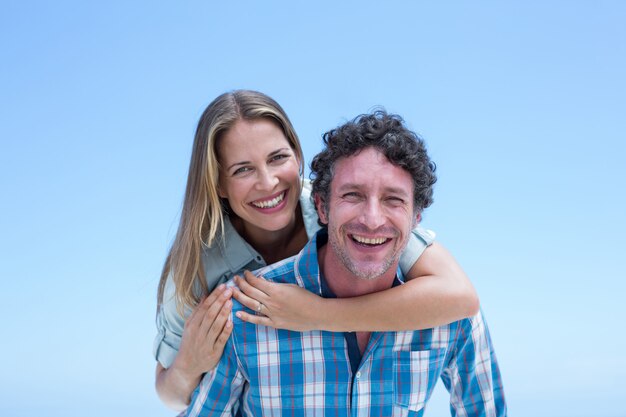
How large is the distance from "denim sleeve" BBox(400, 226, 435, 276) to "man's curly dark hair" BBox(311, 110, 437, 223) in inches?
5.8

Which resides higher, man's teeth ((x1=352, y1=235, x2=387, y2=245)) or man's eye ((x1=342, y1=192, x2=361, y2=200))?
man's eye ((x1=342, y1=192, x2=361, y2=200))

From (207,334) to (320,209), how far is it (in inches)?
31.2

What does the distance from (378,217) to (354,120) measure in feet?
1.93

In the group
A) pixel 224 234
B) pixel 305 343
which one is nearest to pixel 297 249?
pixel 224 234

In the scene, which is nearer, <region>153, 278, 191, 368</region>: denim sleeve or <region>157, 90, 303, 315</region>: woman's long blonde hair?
<region>157, 90, 303, 315</region>: woman's long blonde hair

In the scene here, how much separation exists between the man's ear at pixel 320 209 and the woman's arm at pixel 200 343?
0.56 m

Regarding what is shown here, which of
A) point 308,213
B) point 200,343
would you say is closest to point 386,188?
point 308,213

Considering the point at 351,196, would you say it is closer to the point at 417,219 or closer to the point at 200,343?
the point at 417,219

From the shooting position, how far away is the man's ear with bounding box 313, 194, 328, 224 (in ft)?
11.0

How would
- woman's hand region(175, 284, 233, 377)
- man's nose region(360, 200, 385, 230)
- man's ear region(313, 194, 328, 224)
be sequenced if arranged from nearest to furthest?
man's nose region(360, 200, 385, 230) → woman's hand region(175, 284, 233, 377) → man's ear region(313, 194, 328, 224)

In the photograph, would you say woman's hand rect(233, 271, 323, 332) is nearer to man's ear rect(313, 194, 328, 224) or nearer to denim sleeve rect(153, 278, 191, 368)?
man's ear rect(313, 194, 328, 224)

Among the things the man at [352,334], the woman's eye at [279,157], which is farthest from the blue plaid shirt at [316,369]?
the woman's eye at [279,157]

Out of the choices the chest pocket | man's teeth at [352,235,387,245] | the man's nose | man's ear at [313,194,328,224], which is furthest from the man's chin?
A: the chest pocket

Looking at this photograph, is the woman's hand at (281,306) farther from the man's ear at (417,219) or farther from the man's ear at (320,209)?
the man's ear at (417,219)
